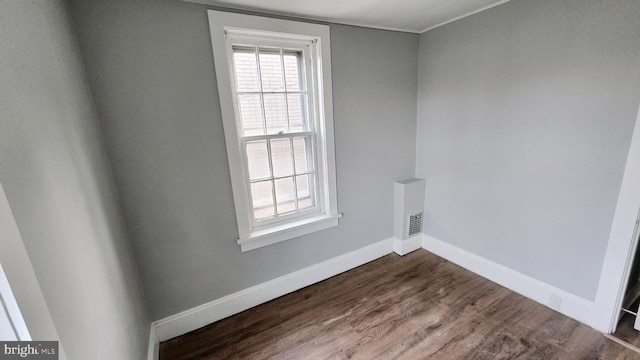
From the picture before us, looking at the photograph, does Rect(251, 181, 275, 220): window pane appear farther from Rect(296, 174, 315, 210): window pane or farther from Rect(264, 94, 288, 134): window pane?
Rect(264, 94, 288, 134): window pane

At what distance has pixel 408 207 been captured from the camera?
2777 mm

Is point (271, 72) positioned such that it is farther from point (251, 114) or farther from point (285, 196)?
point (285, 196)

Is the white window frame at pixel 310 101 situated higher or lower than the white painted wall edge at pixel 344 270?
higher

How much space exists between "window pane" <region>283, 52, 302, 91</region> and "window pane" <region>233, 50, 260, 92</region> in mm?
252

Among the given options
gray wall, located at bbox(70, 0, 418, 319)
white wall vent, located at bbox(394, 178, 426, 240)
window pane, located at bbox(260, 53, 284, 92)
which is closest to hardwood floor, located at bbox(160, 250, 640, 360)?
gray wall, located at bbox(70, 0, 418, 319)

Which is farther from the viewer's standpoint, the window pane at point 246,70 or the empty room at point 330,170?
the window pane at point 246,70

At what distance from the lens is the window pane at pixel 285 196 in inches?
88.4

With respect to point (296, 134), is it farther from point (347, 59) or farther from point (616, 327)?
point (616, 327)

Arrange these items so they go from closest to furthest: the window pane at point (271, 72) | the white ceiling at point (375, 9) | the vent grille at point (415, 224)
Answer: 1. the white ceiling at point (375, 9)
2. the window pane at point (271, 72)
3. the vent grille at point (415, 224)

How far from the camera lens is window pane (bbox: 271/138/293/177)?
2162 millimetres

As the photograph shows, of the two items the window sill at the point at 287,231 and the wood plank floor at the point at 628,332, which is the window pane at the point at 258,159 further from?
the wood plank floor at the point at 628,332

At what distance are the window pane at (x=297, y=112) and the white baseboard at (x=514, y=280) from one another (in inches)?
74.6

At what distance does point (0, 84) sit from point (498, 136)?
274 cm

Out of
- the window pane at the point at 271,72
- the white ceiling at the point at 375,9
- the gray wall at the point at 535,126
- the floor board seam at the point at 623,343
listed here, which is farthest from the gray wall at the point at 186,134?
the floor board seam at the point at 623,343
